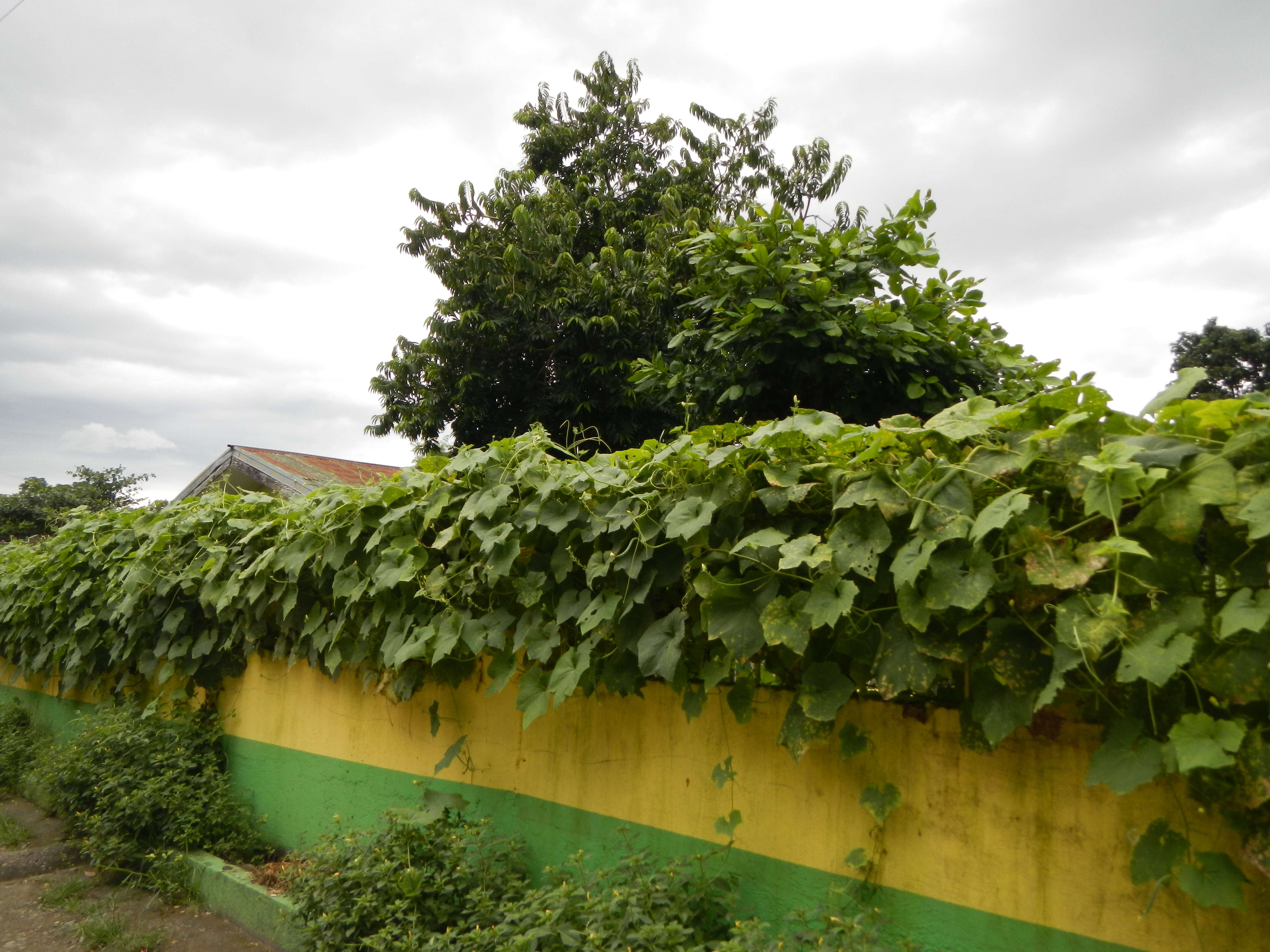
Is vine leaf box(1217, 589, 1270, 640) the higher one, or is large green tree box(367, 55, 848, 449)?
large green tree box(367, 55, 848, 449)

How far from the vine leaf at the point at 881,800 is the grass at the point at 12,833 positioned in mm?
5027

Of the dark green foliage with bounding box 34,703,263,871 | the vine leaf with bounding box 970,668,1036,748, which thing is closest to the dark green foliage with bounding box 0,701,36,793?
the dark green foliage with bounding box 34,703,263,871

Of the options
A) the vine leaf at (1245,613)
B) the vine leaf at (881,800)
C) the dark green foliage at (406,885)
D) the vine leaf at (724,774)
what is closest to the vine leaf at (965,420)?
the vine leaf at (1245,613)

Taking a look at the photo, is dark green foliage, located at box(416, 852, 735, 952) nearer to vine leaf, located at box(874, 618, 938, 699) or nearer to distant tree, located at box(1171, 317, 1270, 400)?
vine leaf, located at box(874, 618, 938, 699)

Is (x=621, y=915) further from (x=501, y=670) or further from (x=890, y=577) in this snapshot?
(x=890, y=577)

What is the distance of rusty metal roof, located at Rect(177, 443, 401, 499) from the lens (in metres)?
8.80

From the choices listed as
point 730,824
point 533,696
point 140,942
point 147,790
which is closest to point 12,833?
point 147,790

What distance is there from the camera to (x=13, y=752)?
6.06m

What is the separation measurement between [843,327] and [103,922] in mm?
4169

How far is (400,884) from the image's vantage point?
284 centimetres

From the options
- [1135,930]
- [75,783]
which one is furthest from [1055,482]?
[75,783]

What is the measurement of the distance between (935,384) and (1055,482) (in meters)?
2.23

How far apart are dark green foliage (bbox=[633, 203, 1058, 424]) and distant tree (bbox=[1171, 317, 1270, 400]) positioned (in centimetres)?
1622

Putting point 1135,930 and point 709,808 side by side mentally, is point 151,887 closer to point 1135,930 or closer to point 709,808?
point 709,808
